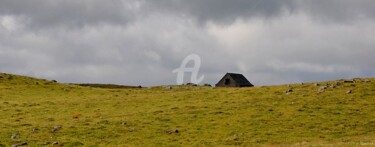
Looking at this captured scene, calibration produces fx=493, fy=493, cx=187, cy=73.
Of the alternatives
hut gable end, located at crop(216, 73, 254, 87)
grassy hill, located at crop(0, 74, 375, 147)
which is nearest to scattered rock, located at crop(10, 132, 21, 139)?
grassy hill, located at crop(0, 74, 375, 147)

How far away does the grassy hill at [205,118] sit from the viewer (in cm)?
3994

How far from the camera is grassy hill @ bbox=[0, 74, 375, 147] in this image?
3994 centimetres

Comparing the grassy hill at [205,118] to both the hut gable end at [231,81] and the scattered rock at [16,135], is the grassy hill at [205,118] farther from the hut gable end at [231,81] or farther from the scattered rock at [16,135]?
the hut gable end at [231,81]

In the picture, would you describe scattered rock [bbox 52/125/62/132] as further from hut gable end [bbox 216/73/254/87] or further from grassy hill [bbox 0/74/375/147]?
hut gable end [bbox 216/73/254/87]

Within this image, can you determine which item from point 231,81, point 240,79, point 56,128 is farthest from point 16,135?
point 240,79

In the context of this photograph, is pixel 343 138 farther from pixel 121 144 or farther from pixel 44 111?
pixel 44 111

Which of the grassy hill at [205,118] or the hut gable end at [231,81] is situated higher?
the hut gable end at [231,81]

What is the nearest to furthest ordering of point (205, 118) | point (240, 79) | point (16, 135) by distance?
1. point (16, 135)
2. point (205, 118)
3. point (240, 79)

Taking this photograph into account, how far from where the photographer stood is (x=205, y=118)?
4744cm

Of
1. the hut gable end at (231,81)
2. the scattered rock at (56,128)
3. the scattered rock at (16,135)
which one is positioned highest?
the hut gable end at (231,81)

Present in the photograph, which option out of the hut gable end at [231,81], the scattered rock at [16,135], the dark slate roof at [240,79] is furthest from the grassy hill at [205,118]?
the dark slate roof at [240,79]

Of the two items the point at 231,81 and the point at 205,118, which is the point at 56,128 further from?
the point at 231,81

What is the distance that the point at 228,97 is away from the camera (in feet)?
191

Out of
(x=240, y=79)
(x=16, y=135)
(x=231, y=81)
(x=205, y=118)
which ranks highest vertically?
(x=240, y=79)
